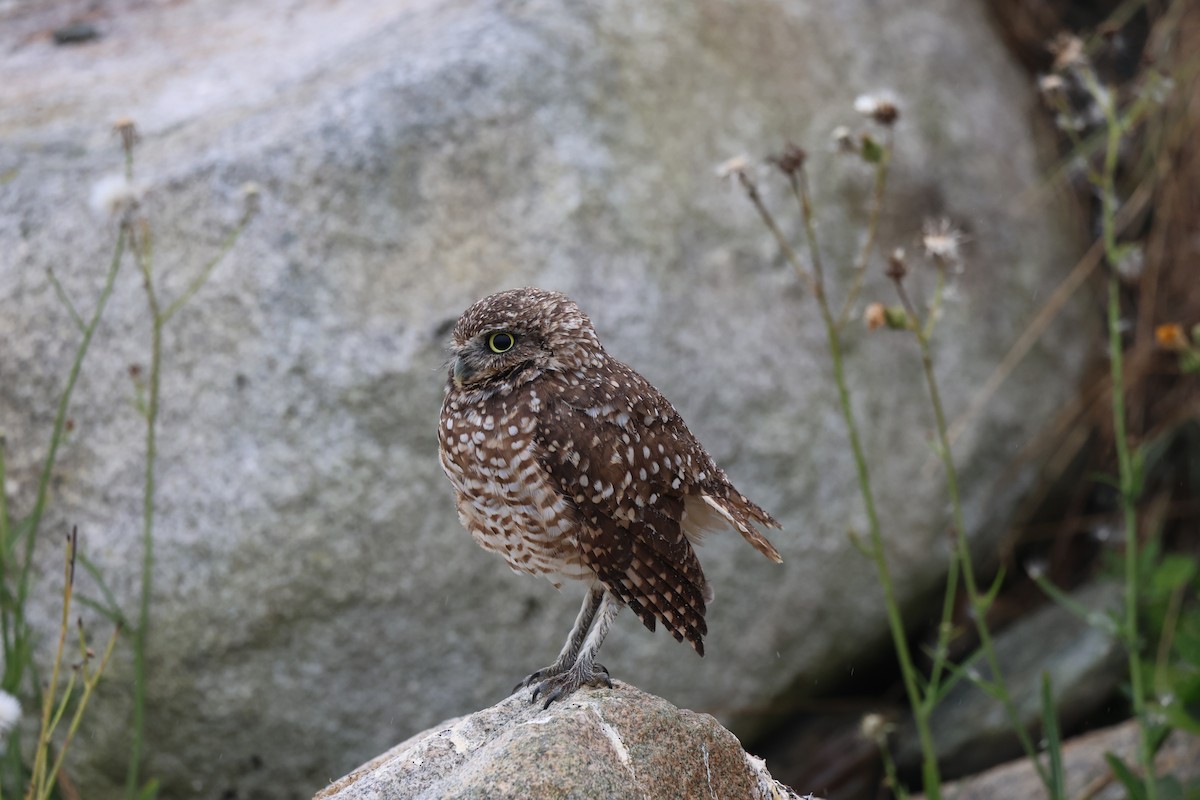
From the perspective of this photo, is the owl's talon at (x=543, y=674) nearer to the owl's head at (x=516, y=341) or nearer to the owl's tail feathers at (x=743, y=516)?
the owl's tail feathers at (x=743, y=516)

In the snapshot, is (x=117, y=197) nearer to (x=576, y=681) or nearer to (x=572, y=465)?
(x=572, y=465)

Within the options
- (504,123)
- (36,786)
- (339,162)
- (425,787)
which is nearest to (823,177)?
(504,123)

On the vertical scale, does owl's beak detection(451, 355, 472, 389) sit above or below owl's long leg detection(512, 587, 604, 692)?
above

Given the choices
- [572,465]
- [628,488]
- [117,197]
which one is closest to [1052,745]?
[628,488]

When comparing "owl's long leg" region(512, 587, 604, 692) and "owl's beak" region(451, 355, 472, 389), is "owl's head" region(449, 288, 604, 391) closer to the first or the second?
"owl's beak" region(451, 355, 472, 389)

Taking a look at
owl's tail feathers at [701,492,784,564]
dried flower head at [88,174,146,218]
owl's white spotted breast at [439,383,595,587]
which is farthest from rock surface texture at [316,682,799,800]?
dried flower head at [88,174,146,218]

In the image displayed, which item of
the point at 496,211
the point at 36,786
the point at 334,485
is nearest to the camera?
the point at 36,786

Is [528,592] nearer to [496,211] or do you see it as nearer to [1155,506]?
[496,211]
